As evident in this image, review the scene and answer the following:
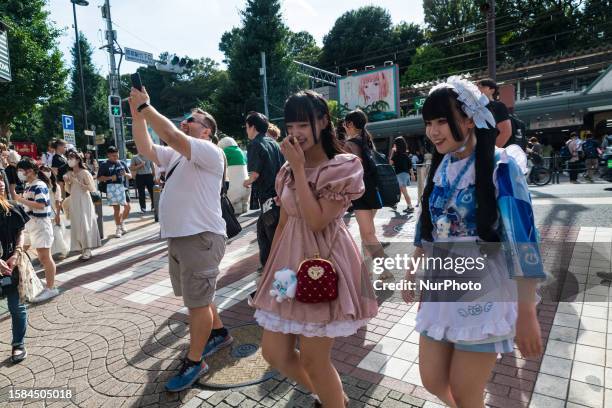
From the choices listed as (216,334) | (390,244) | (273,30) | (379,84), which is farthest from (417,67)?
(216,334)

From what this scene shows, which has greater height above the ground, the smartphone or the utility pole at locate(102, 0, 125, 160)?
the utility pole at locate(102, 0, 125, 160)

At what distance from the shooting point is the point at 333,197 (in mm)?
1939

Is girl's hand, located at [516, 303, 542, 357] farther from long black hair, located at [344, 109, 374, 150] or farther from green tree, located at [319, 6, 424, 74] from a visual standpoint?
green tree, located at [319, 6, 424, 74]

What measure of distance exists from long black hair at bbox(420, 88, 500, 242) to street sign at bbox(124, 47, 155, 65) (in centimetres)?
1475

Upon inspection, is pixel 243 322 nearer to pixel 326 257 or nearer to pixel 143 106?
pixel 326 257

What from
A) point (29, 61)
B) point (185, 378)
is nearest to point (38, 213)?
point (185, 378)

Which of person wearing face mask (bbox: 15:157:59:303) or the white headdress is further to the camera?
person wearing face mask (bbox: 15:157:59:303)

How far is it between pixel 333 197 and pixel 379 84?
30476 mm

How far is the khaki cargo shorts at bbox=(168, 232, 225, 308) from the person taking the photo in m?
2.77

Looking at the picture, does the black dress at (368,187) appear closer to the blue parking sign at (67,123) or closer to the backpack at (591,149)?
the backpack at (591,149)

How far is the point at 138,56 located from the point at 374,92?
20643 mm

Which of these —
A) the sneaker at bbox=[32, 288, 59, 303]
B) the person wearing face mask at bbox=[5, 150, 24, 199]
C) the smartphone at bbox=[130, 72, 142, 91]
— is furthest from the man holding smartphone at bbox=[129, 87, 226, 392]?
the person wearing face mask at bbox=[5, 150, 24, 199]

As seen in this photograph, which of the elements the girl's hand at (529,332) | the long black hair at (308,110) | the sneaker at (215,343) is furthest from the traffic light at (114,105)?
the girl's hand at (529,332)

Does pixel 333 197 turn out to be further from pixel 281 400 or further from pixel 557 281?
pixel 557 281
